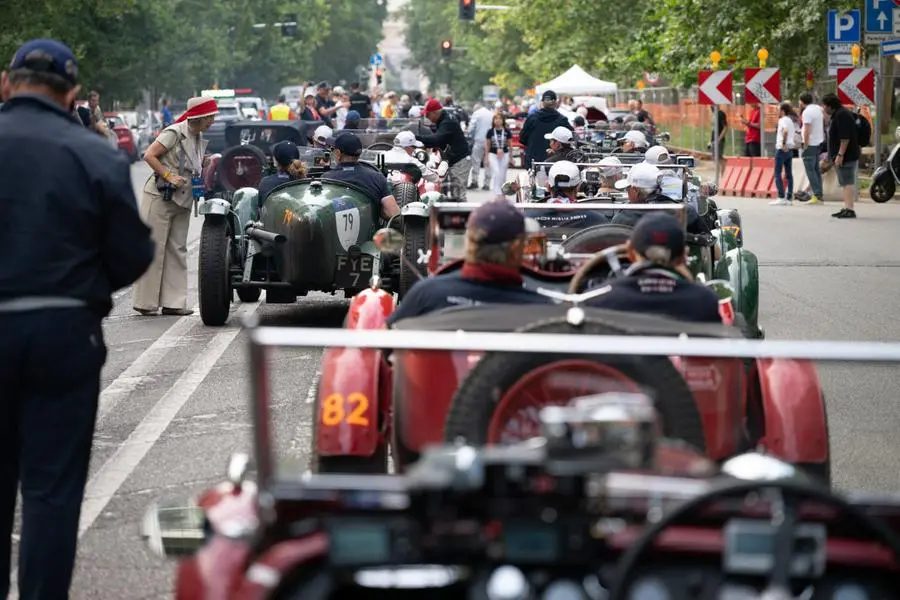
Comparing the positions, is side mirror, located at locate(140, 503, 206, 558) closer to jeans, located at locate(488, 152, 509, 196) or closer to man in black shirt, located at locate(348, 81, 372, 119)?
jeans, located at locate(488, 152, 509, 196)

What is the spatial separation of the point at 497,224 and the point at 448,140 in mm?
17893

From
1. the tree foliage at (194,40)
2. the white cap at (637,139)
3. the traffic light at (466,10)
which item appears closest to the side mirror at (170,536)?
the white cap at (637,139)

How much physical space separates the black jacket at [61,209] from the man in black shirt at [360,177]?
8.50m

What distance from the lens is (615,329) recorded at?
5.17 metres

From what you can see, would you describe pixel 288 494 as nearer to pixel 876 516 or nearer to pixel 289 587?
pixel 289 587

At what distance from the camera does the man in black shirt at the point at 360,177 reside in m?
14.3

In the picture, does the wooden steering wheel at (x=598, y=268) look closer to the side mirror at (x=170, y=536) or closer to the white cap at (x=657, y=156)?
the side mirror at (x=170, y=536)

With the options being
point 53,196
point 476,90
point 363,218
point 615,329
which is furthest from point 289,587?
point 476,90

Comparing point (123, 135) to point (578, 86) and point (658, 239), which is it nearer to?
point (578, 86)

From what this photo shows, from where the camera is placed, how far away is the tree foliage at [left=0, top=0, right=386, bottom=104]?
54194 mm

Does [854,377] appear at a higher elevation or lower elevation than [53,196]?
lower

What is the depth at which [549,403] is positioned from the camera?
4.88 metres

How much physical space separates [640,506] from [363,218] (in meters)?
10.3

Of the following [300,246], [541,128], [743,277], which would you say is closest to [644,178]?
[743,277]
